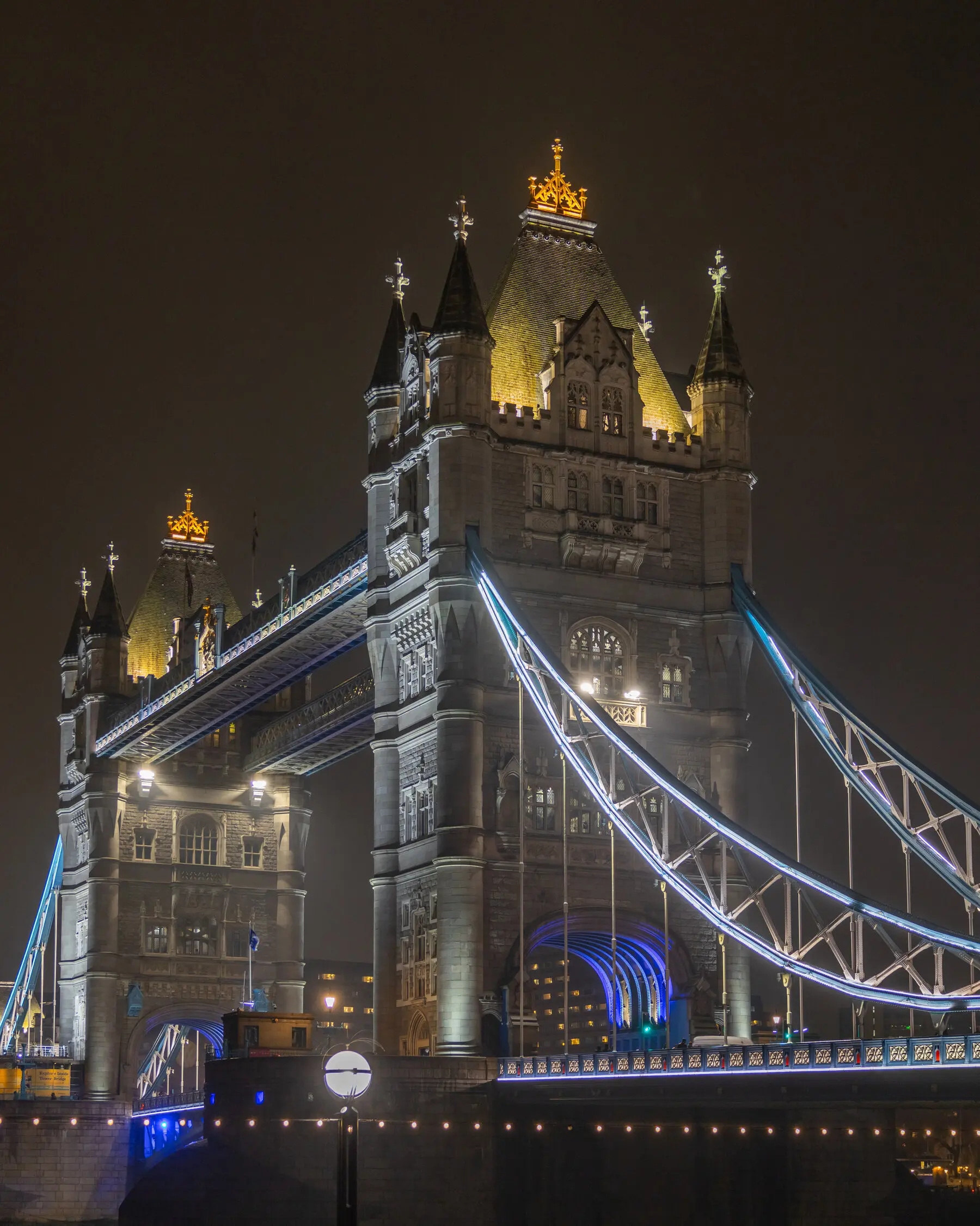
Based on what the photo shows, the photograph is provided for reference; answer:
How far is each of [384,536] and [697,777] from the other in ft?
36.1

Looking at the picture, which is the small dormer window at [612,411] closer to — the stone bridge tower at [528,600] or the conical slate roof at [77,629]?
the stone bridge tower at [528,600]

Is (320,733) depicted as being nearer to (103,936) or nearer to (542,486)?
(103,936)

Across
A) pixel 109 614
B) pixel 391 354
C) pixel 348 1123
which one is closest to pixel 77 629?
pixel 109 614

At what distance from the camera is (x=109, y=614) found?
3489 inches

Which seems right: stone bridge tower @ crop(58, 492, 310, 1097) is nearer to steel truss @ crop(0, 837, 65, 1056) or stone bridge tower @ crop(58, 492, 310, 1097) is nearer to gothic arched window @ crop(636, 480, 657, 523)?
steel truss @ crop(0, 837, 65, 1056)

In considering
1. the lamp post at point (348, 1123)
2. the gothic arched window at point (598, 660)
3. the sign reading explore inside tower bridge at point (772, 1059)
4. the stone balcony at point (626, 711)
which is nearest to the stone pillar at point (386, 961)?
the sign reading explore inside tower bridge at point (772, 1059)

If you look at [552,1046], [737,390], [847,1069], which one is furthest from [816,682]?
[552,1046]

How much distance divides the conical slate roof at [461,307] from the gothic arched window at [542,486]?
392cm

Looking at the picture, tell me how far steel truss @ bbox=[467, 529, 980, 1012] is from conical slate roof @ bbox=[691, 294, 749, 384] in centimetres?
914

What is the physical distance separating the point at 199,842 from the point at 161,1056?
1342cm

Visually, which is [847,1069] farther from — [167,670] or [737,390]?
[167,670]

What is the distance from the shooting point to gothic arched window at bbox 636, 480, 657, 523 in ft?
193

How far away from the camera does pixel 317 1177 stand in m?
50.8

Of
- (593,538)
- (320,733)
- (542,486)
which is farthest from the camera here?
(320,733)
